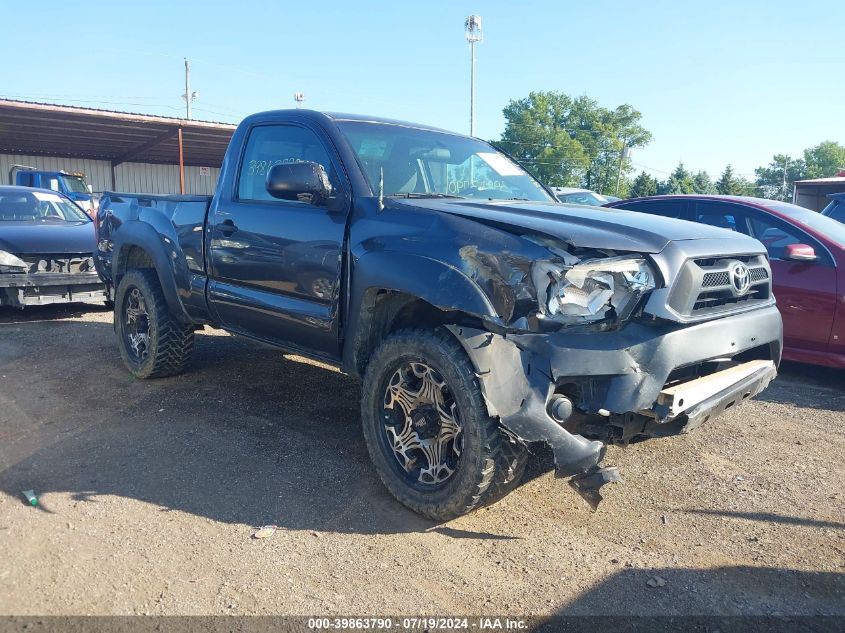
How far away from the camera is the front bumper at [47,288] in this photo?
7758mm

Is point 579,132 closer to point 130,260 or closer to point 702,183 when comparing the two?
point 702,183

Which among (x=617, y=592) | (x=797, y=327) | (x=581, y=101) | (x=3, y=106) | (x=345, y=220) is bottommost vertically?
(x=617, y=592)

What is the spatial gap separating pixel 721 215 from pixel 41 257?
301 inches

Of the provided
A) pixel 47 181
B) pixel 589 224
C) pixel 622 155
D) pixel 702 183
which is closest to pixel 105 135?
pixel 47 181

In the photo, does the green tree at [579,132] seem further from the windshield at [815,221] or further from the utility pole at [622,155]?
the windshield at [815,221]

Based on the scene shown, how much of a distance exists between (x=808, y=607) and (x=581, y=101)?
7145 centimetres

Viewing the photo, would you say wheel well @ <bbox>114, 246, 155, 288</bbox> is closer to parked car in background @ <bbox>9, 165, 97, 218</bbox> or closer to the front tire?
the front tire

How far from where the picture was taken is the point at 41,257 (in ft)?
26.6

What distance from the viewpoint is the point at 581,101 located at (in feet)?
225

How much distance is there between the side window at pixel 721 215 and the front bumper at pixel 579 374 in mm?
→ 3653

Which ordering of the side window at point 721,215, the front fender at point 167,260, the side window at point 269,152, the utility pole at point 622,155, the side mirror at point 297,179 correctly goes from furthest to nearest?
the utility pole at point 622,155 < the side window at point 721,215 < the front fender at point 167,260 < the side window at point 269,152 < the side mirror at point 297,179

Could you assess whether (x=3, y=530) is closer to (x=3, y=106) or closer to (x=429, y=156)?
(x=429, y=156)

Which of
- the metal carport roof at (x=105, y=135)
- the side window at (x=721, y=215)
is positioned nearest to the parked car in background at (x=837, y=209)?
the side window at (x=721, y=215)

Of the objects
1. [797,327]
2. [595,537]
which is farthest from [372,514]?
[797,327]
